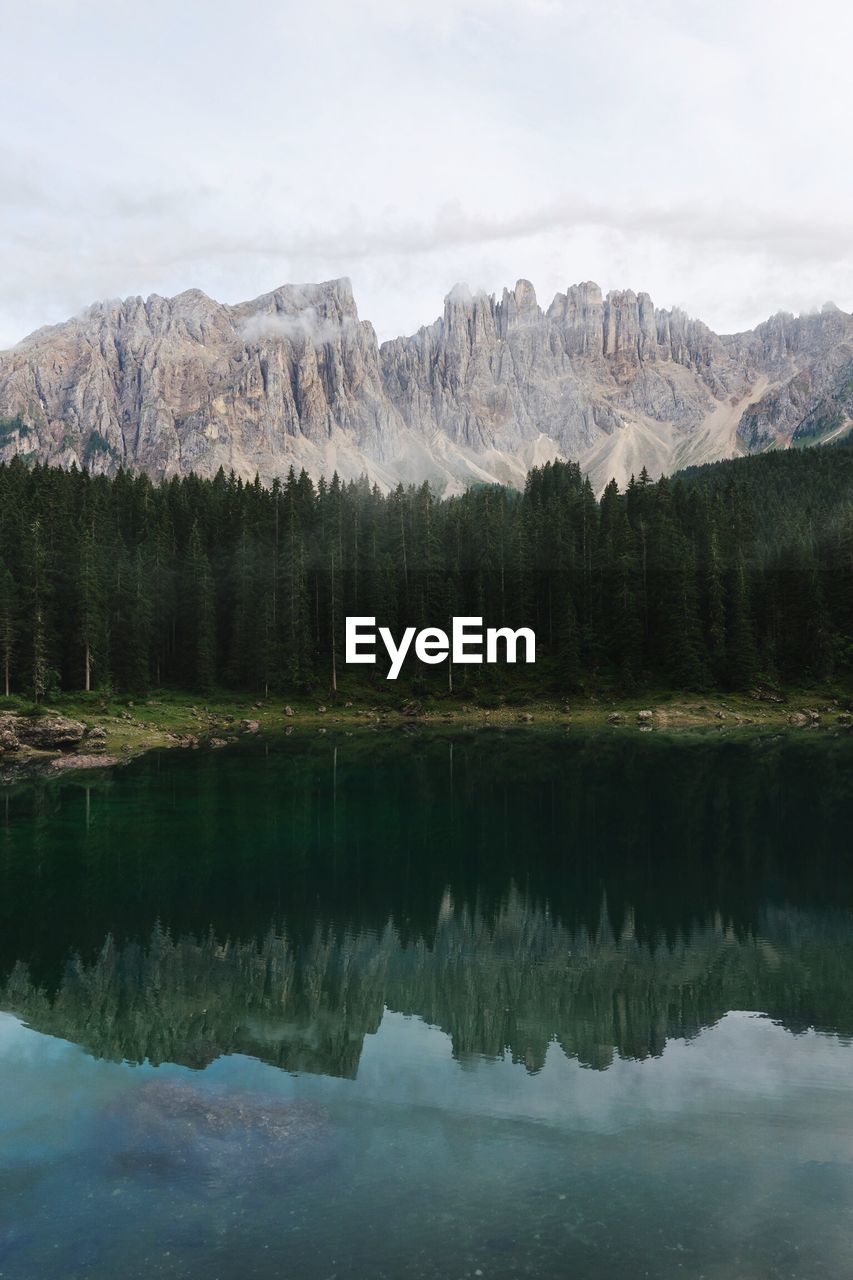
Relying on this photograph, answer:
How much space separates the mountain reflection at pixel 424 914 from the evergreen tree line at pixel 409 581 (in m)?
47.9

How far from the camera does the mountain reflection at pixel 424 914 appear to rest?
21125 mm

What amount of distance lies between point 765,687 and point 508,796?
203ft

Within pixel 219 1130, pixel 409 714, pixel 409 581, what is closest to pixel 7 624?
pixel 409 714

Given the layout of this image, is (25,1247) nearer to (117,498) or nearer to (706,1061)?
(706,1061)

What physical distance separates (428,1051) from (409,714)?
78.9 metres

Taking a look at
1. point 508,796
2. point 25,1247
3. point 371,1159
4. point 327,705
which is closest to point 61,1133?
point 25,1247

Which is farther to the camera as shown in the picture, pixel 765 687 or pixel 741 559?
pixel 741 559

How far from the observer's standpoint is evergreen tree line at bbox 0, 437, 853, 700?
328 ft

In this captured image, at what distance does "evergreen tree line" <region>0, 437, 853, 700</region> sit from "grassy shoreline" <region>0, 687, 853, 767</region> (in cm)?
422

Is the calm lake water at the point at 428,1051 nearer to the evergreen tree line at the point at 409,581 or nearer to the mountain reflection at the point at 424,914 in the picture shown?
the mountain reflection at the point at 424,914

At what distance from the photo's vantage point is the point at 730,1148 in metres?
15.0
